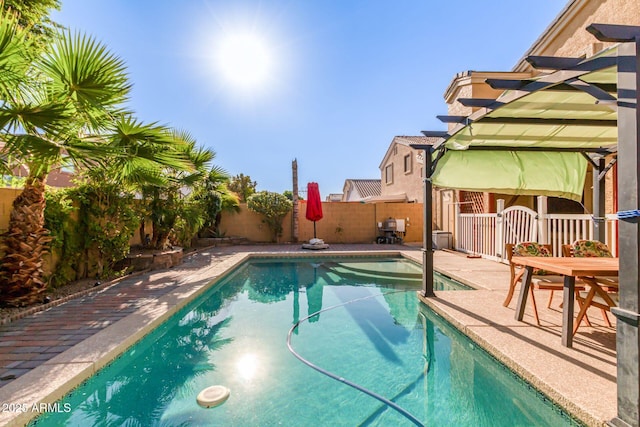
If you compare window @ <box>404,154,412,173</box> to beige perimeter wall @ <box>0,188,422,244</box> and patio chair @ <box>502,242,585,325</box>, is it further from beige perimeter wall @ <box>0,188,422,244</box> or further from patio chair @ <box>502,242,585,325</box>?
patio chair @ <box>502,242,585,325</box>

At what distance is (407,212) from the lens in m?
16.1

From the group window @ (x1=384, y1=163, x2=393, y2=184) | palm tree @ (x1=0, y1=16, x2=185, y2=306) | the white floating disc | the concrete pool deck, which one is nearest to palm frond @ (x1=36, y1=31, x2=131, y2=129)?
palm tree @ (x1=0, y1=16, x2=185, y2=306)

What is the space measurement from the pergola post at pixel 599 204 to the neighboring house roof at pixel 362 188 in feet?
77.2

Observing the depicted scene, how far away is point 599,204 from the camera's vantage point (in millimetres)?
5941

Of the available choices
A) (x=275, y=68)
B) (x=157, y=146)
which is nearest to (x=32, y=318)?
(x=157, y=146)

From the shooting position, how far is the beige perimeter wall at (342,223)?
16016 mm

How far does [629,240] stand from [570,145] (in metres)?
4.90

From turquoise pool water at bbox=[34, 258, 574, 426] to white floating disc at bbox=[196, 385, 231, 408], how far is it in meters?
0.07

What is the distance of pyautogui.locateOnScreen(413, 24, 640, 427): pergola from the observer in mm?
2098

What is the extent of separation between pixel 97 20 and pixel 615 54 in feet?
33.7

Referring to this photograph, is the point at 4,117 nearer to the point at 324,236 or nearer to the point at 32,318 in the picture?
the point at 32,318

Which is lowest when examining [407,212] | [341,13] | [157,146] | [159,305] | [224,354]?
[224,354]

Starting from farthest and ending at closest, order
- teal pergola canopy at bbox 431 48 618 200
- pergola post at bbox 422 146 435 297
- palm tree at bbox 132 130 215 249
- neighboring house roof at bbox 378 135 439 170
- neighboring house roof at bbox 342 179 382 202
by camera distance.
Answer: neighboring house roof at bbox 342 179 382 202 < neighboring house roof at bbox 378 135 439 170 < palm tree at bbox 132 130 215 249 < pergola post at bbox 422 146 435 297 < teal pergola canopy at bbox 431 48 618 200

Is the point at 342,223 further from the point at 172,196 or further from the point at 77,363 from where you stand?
the point at 77,363
